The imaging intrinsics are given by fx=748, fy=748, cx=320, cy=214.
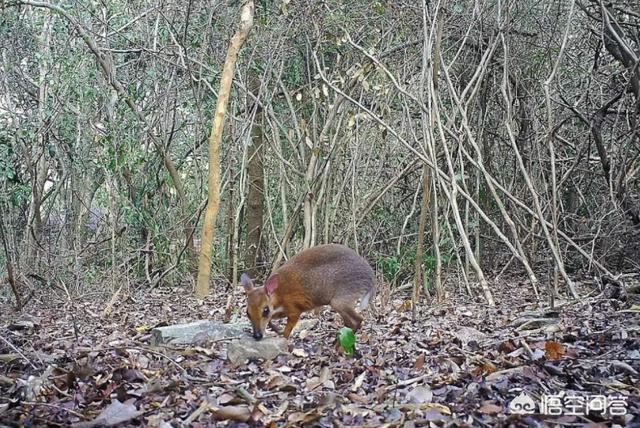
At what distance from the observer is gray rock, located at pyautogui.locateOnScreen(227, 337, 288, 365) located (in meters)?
4.71

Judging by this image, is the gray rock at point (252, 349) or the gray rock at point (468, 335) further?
the gray rock at point (468, 335)

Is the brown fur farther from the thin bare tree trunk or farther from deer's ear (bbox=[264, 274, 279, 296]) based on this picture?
the thin bare tree trunk

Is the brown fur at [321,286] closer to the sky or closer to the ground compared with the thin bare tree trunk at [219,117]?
closer to the ground

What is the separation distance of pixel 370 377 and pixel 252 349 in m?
0.94

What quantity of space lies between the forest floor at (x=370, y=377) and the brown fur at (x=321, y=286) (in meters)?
0.24

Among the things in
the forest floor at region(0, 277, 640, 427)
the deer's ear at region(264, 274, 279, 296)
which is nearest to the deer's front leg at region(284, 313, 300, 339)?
the forest floor at region(0, 277, 640, 427)

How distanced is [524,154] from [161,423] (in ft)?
24.1

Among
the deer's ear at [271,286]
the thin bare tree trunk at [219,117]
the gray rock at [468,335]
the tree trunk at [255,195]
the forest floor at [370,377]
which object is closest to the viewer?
the forest floor at [370,377]

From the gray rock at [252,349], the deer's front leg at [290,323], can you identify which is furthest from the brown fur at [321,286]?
the gray rock at [252,349]

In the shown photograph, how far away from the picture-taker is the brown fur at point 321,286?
549 centimetres

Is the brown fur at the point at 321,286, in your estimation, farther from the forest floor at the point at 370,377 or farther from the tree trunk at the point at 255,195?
the tree trunk at the point at 255,195

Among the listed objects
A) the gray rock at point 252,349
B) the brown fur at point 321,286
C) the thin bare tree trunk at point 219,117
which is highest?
the thin bare tree trunk at point 219,117

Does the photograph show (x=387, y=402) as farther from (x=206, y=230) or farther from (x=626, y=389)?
(x=206, y=230)

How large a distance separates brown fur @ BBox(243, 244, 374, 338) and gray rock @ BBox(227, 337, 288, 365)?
1.64 ft
